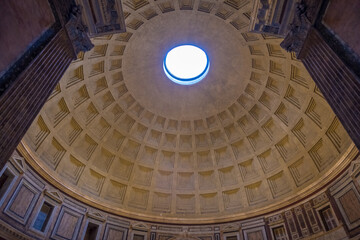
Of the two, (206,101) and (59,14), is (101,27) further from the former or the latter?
(206,101)

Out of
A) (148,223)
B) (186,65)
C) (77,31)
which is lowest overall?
(148,223)

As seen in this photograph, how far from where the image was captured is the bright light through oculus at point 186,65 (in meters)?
21.5

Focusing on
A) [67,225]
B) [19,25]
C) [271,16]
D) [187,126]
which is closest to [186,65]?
[187,126]

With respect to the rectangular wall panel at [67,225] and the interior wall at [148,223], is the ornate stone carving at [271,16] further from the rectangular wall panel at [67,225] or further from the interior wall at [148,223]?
the rectangular wall panel at [67,225]

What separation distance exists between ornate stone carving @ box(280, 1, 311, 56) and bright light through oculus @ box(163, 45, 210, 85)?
1154 centimetres

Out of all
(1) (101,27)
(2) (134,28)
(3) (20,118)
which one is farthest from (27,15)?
(2) (134,28)

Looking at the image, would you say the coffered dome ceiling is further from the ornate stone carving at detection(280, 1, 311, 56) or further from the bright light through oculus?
the ornate stone carving at detection(280, 1, 311, 56)

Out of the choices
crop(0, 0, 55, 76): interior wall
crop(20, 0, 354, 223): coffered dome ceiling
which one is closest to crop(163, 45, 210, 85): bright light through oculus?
crop(20, 0, 354, 223): coffered dome ceiling

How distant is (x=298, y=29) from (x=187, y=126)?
14862 millimetres

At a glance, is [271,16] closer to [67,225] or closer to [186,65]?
[186,65]

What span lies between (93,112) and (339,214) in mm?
17481

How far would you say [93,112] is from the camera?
19391 millimetres

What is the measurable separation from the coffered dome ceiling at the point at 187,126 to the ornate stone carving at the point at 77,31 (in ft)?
22.1

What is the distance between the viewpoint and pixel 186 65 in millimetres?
23812
